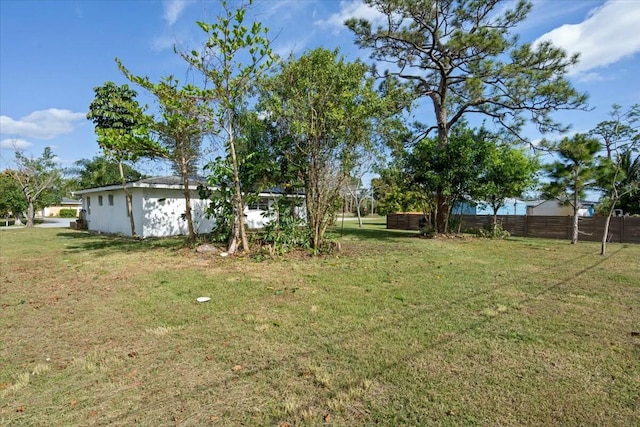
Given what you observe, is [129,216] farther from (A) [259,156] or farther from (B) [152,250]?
(A) [259,156]

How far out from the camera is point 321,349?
10.5ft

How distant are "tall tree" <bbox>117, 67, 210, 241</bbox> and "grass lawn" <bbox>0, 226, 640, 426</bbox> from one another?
404cm

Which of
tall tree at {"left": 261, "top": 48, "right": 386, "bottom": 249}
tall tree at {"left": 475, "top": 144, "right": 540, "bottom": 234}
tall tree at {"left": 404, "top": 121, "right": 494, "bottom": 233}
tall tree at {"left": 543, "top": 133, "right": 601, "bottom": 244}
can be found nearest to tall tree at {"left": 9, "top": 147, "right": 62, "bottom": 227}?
tall tree at {"left": 261, "top": 48, "right": 386, "bottom": 249}

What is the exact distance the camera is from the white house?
14.2 m

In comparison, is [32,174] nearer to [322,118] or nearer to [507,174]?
[322,118]

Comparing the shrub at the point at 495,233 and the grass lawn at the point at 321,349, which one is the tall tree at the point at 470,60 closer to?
the shrub at the point at 495,233

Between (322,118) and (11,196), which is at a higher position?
(322,118)

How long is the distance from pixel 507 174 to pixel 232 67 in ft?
35.3

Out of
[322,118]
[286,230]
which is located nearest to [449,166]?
[322,118]

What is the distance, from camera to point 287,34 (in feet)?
27.5

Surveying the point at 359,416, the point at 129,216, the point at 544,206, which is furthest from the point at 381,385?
the point at 544,206

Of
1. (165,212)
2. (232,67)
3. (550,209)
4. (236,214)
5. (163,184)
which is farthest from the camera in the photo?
(550,209)

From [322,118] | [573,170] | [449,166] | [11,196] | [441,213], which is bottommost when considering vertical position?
[441,213]

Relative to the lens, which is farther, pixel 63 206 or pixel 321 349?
pixel 63 206
